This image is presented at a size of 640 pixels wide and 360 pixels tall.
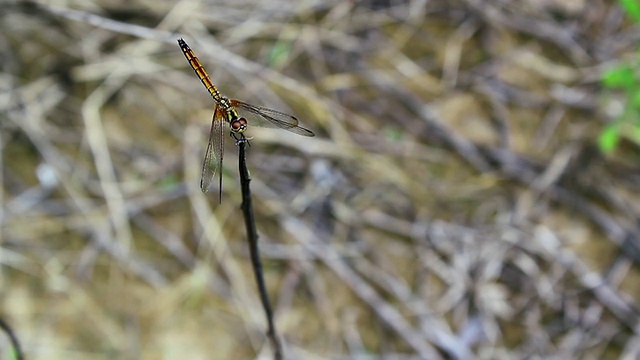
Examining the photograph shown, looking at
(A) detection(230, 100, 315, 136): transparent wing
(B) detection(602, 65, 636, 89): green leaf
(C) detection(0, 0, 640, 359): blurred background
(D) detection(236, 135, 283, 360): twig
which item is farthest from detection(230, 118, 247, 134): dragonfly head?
(B) detection(602, 65, 636, 89): green leaf

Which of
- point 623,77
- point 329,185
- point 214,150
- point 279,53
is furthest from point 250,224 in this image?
point 623,77

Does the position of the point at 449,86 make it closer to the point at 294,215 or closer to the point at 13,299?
the point at 294,215

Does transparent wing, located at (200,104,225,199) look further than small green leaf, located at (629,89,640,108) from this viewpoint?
No

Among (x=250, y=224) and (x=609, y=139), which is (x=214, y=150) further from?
(x=609, y=139)

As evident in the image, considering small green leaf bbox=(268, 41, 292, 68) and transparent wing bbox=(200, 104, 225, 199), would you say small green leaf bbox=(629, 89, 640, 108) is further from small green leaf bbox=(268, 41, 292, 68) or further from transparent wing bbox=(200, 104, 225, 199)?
transparent wing bbox=(200, 104, 225, 199)

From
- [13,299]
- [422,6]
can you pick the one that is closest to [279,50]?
[422,6]

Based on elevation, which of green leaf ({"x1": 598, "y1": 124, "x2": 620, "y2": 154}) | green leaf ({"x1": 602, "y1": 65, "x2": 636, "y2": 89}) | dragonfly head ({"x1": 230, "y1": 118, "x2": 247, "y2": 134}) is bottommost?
green leaf ({"x1": 598, "y1": 124, "x2": 620, "y2": 154})
